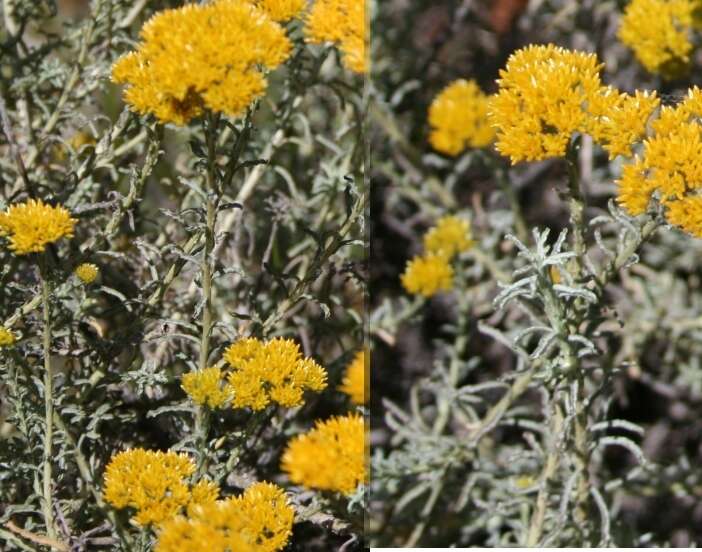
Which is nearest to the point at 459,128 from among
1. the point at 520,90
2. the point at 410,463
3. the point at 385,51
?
the point at 385,51

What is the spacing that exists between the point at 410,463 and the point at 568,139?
90cm

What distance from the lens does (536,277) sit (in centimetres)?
139

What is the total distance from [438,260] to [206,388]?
3.48ft

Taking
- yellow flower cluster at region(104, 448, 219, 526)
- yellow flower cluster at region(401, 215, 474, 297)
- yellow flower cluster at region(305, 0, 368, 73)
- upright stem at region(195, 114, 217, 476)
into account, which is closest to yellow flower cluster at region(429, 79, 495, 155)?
yellow flower cluster at region(401, 215, 474, 297)

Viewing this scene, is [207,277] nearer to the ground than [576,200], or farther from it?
nearer to the ground

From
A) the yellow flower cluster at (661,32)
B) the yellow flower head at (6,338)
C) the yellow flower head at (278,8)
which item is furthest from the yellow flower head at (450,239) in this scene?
the yellow flower head at (6,338)

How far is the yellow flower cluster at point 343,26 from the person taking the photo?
4.95ft

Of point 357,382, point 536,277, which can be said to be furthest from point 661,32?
point 357,382

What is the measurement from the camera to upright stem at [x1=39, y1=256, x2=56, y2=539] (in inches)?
48.1

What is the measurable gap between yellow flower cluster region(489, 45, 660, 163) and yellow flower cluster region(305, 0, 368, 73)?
0.30 metres

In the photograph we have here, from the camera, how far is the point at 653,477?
212cm

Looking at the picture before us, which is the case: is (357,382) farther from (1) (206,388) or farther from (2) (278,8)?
(2) (278,8)

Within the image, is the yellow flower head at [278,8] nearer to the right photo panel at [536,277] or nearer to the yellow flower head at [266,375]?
the right photo panel at [536,277]

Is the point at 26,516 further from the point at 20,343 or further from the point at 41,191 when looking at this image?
the point at 41,191
